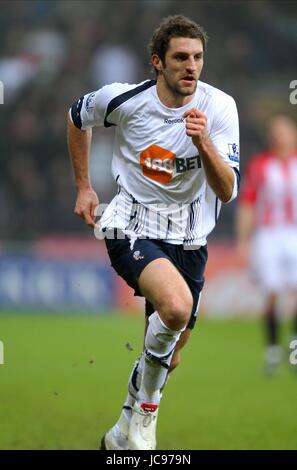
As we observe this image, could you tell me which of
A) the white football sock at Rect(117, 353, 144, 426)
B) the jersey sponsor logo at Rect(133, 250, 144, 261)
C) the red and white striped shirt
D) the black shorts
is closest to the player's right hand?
the black shorts

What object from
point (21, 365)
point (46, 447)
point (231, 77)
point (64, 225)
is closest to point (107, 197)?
point (64, 225)

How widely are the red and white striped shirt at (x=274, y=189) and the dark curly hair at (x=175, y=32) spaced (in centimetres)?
534

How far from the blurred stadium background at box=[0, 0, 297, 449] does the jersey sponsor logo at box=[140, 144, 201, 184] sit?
2.95m

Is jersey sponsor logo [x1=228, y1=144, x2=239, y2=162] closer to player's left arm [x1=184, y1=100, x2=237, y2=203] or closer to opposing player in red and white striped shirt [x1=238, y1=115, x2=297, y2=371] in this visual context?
player's left arm [x1=184, y1=100, x2=237, y2=203]

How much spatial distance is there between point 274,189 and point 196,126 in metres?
5.94

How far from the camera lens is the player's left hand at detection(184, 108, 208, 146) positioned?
494 cm

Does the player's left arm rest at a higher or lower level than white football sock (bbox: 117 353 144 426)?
higher

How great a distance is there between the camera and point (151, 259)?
5332 millimetres

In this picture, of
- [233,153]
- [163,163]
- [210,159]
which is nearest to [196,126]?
[210,159]

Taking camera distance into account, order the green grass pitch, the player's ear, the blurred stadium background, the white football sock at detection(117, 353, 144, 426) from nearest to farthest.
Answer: the player's ear
the white football sock at detection(117, 353, 144, 426)
the green grass pitch
the blurred stadium background

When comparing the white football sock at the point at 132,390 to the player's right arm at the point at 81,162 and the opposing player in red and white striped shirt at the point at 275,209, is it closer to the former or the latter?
the player's right arm at the point at 81,162

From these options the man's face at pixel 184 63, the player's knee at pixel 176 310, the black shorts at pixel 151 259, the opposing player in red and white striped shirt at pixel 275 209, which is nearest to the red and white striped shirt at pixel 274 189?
the opposing player in red and white striped shirt at pixel 275 209

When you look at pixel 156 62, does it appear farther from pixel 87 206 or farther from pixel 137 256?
pixel 137 256
